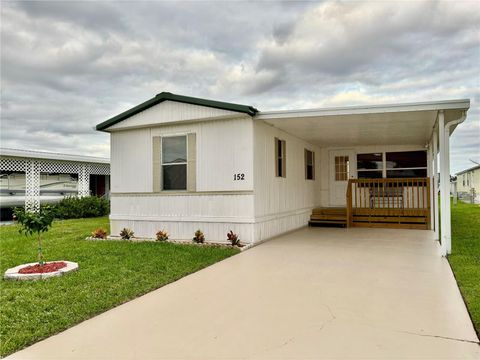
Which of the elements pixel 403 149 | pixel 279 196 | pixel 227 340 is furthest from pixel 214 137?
pixel 403 149

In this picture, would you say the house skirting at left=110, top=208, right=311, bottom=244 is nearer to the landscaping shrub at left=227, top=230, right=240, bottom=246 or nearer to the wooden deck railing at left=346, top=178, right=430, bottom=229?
the landscaping shrub at left=227, top=230, right=240, bottom=246

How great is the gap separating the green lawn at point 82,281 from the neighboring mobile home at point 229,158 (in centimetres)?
108

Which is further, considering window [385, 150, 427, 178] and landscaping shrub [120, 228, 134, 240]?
window [385, 150, 427, 178]

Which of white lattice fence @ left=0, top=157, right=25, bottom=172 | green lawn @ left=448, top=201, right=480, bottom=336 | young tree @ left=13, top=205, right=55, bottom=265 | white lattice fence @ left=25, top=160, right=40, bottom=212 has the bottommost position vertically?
green lawn @ left=448, top=201, right=480, bottom=336

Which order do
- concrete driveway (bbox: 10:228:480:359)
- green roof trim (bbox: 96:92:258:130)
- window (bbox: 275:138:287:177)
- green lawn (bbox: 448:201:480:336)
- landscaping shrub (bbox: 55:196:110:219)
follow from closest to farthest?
concrete driveway (bbox: 10:228:480:359)
green lawn (bbox: 448:201:480:336)
green roof trim (bbox: 96:92:258:130)
window (bbox: 275:138:287:177)
landscaping shrub (bbox: 55:196:110:219)

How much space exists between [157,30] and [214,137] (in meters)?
3.43

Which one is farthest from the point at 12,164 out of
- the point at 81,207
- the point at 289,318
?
the point at 289,318

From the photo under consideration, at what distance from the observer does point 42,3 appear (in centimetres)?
675

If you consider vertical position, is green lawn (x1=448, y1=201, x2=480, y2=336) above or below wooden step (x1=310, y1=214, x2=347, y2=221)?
below

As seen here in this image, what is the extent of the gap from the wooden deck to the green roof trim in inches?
191

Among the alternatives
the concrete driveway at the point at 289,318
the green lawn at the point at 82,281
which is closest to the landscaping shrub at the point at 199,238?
the green lawn at the point at 82,281

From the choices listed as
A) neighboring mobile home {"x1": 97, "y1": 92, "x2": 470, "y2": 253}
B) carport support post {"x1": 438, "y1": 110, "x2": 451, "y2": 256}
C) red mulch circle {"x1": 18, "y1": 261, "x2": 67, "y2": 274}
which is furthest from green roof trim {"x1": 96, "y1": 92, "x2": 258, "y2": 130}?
red mulch circle {"x1": 18, "y1": 261, "x2": 67, "y2": 274}

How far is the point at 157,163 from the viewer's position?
8.39 meters

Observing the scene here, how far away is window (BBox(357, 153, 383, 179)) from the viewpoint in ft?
40.9
